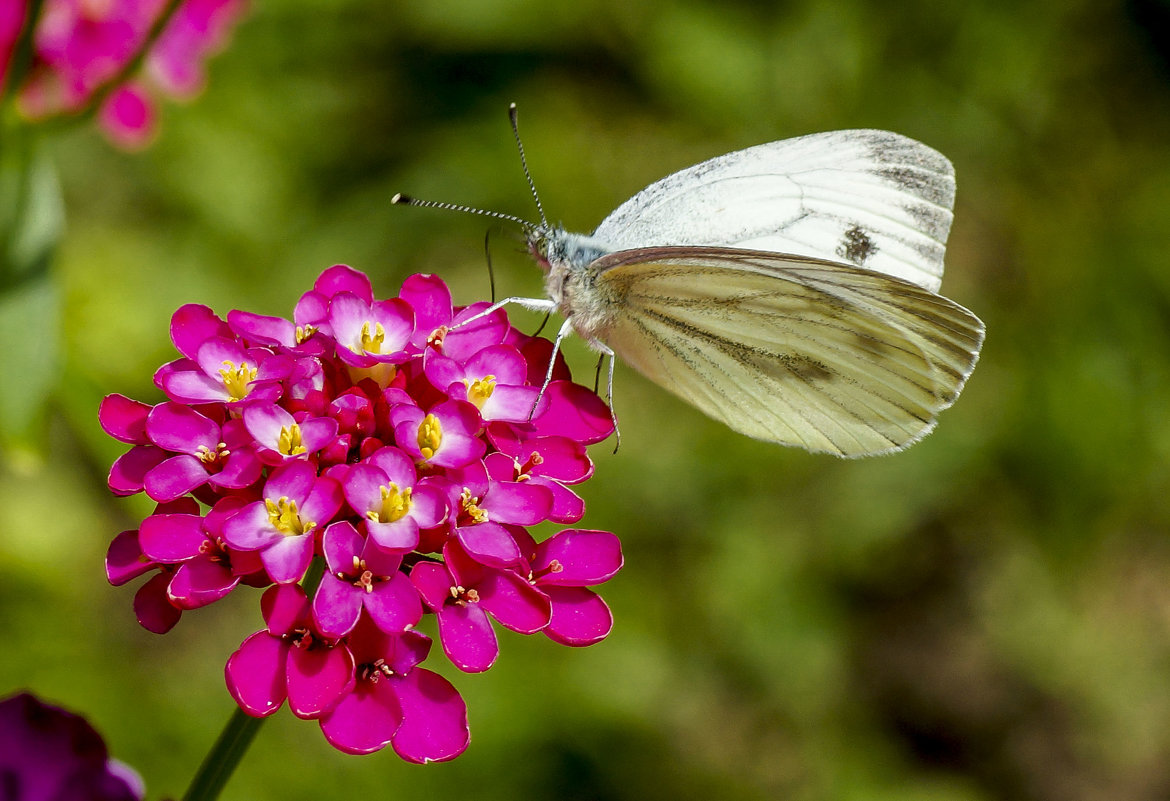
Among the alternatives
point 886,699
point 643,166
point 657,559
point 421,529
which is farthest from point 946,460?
point 421,529

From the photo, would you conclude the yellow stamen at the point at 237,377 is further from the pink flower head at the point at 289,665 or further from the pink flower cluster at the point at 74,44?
the pink flower cluster at the point at 74,44

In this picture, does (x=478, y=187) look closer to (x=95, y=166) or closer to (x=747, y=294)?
(x=95, y=166)

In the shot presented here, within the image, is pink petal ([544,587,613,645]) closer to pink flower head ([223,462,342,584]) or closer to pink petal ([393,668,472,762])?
pink petal ([393,668,472,762])

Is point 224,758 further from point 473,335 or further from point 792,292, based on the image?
point 792,292

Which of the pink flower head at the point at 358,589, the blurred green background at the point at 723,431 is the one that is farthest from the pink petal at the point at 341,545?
the blurred green background at the point at 723,431

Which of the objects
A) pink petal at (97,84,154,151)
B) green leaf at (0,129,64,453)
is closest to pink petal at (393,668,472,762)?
green leaf at (0,129,64,453)
